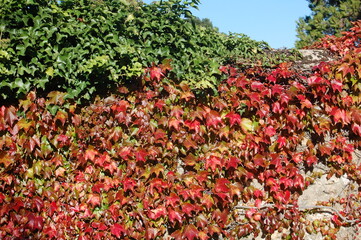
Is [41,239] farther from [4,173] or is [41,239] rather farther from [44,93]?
[44,93]

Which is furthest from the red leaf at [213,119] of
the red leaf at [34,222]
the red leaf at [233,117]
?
the red leaf at [34,222]

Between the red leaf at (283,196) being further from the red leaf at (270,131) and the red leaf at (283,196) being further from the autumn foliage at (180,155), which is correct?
the red leaf at (270,131)

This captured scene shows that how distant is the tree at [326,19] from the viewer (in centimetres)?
1455

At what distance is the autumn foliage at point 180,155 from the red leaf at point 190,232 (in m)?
0.01

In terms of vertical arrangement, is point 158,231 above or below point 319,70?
below

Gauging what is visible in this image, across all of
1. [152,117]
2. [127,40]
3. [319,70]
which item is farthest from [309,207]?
[127,40]

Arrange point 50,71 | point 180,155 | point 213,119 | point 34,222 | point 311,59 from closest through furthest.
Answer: point 50,71
point 34,222
point 213,119
point 180,155
point 311,59

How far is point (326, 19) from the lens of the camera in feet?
56.7

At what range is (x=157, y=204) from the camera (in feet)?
12.3

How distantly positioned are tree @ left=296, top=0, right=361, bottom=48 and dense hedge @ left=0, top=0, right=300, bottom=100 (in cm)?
1227

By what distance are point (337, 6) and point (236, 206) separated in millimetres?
16106

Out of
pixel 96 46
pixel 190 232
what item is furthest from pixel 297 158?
pixel 96 46

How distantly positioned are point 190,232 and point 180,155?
2.91ft

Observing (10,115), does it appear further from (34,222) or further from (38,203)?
(34,222)
